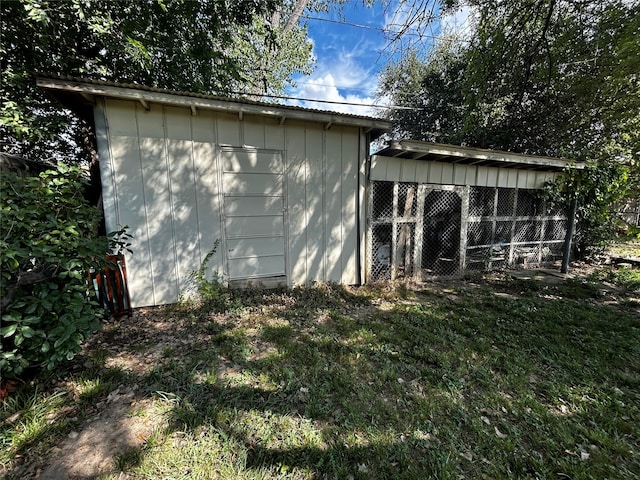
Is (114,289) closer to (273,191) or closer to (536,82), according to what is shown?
(273,191)

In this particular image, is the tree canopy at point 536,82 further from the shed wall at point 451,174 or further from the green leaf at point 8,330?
the green leaf at point 8,330

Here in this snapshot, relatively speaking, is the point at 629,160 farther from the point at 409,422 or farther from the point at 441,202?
the point at 409,422

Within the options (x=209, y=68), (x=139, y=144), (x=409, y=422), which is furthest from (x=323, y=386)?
(x=209, y=68)

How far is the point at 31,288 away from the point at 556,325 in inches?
215

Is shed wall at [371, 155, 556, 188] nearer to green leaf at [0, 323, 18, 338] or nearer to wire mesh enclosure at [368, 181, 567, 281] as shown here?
wire mesh enclosure at [368, 181, 567, 281]

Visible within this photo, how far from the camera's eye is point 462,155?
4727 mm

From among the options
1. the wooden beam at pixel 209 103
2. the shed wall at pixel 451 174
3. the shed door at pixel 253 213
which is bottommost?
the shed door at pixel 253 213

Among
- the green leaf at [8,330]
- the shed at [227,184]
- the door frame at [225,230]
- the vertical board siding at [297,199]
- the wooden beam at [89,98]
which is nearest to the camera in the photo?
the green leaf at [8,330]

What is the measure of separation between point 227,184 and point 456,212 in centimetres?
473

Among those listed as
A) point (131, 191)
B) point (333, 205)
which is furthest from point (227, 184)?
point (333, 205)

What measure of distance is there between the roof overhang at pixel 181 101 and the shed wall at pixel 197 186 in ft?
0.64

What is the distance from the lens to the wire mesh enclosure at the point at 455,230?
4898 millimetres

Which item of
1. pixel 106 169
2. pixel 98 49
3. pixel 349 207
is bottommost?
pixel 349 207

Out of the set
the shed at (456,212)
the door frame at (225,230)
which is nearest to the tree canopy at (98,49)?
the door frame at (225,230)
